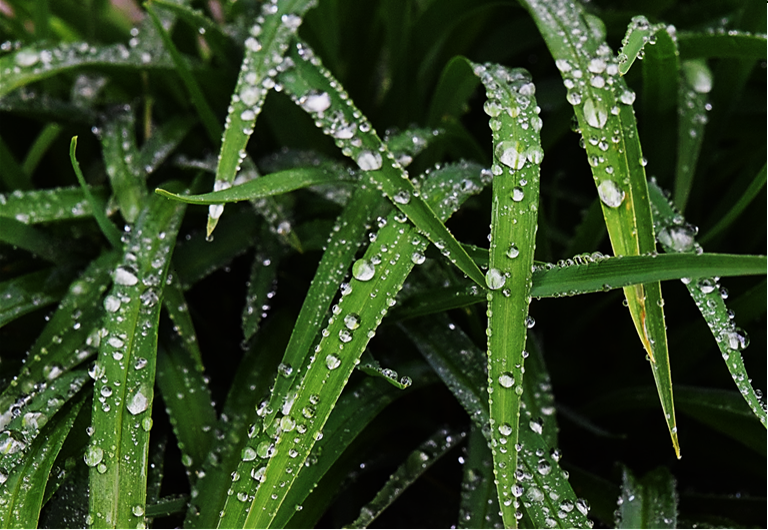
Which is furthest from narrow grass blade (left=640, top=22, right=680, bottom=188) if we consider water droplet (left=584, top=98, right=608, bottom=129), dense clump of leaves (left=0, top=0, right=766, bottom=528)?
water droplet (left=584, top=98, right=608, bottom=129)

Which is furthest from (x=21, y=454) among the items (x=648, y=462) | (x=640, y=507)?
(x=648, y=462)

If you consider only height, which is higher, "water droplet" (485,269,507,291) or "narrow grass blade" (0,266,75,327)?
"narrow grass blade" (0,266,75,327)

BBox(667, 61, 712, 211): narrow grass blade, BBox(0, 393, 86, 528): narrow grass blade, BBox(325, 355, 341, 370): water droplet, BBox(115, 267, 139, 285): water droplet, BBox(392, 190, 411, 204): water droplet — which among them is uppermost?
BBox(667, 61, 712, 211): narrow grass blade

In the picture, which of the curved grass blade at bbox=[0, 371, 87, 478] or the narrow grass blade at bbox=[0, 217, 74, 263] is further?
the narrow grass blade at bbox=[0, 217, 74, 263]

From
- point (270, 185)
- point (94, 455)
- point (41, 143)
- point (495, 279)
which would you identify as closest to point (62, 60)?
point (41, 143)

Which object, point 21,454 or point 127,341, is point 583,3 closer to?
point 127,341

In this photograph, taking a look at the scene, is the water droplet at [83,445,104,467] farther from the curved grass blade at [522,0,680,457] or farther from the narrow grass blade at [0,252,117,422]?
the curved grass blade at [522,0,680,457]

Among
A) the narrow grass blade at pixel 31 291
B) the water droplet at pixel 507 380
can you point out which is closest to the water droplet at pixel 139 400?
the narrow grass blade at pixel 31 291

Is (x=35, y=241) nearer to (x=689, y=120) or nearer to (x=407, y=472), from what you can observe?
(x=407, y=472)

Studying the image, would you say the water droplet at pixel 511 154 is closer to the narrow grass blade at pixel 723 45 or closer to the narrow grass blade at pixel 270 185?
the narrow grass blade at pixel 270 185
